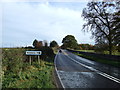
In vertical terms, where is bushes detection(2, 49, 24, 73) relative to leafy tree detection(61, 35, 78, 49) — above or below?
below

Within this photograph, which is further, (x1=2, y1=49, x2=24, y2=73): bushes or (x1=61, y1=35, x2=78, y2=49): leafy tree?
(x1=61, y1=35, x2=78, y2=49): leafy tree

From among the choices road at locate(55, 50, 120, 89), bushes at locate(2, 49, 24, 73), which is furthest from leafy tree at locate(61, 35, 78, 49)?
bushes at locate(2, 49, 24, 73)

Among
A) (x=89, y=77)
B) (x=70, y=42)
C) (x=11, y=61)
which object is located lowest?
(x=89, y=77)

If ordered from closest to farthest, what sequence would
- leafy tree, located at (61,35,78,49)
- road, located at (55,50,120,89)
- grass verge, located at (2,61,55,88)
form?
1. grass verge, located at (2,61,55,88)
2. road, located at (55,50,120,89)
3. leafy tree, located at (61,35,78,49)

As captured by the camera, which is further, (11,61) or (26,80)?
(11,61)

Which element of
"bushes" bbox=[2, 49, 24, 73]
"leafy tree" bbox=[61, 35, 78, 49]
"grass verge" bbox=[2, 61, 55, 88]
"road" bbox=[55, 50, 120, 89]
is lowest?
"road" bbox=[55, 50, 120, 89]

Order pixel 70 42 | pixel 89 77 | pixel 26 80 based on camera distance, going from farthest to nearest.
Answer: pixel 70 42 < pixel 89 77 < pixel 26 80

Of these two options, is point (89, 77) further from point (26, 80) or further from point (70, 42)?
point (70, 42)

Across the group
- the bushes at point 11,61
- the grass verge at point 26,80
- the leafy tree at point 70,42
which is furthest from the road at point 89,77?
the leafy tree at point 70,42

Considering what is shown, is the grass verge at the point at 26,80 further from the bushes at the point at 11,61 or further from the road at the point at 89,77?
the road at the point at 89,77

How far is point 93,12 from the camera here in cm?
2756

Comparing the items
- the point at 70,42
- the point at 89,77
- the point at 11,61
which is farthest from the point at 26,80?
the point at 70,42

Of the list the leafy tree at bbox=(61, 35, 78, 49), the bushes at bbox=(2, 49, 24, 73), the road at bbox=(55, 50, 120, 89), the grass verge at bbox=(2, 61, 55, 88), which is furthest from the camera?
the leafy tree at bbox=(61, 35, 78, 49)

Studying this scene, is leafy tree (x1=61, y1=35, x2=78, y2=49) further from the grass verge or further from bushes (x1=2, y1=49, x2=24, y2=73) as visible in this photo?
→ the grass verge
